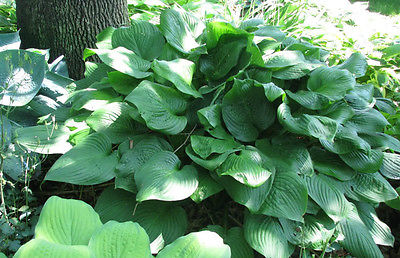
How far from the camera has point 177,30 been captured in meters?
2.23

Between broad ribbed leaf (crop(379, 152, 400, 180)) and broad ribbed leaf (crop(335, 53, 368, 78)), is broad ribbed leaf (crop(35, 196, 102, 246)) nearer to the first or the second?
broad ribbed leaf (crop(379, 152, 400, 180))

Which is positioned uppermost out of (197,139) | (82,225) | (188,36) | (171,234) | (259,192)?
(188,36)

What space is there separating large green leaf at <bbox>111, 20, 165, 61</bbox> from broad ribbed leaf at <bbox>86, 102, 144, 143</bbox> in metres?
0.50

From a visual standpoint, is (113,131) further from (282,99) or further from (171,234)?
(282,99)

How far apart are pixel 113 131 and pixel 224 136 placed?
0.60m

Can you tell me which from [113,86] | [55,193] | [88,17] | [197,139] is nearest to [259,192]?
[197,139]

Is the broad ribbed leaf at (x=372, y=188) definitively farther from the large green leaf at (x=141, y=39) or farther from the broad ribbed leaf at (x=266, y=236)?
the large green leaf at (x=141, y=39)

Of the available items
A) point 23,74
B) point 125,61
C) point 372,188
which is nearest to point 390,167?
point 372,188

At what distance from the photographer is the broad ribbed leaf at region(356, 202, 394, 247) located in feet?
6.23

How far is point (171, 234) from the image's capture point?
1694 mm

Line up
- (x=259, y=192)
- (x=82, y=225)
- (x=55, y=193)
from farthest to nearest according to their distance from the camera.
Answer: (x=55, y=193), (x=259, y=192), (x=82, y=225)

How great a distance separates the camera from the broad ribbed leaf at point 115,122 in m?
1.87

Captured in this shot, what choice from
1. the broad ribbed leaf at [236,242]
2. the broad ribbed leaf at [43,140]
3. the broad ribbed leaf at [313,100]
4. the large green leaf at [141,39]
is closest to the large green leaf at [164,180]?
the broad ribbed leaf at [236,242]

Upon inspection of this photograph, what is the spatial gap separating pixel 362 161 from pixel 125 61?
1.45 meters
